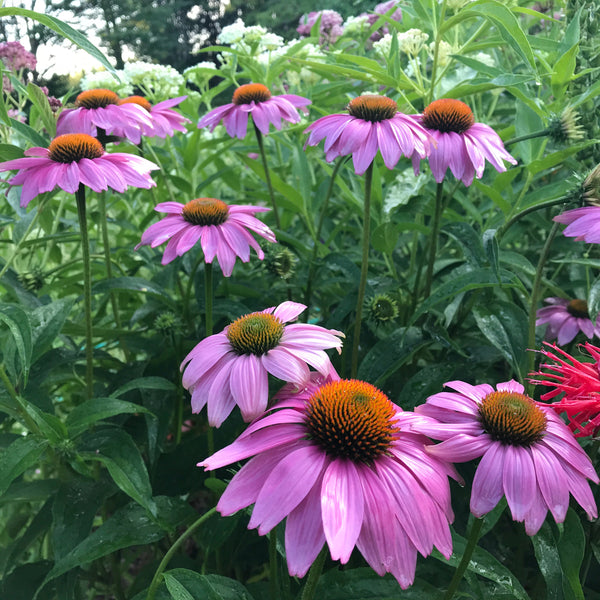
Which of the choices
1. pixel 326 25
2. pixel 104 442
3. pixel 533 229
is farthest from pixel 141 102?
pixel 326 25

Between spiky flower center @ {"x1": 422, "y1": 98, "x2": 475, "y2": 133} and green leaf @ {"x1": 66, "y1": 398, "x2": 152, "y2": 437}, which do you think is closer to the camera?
green leaf @ {"x1": 66, "y1": 398, "x2": 152, "y2": 437}

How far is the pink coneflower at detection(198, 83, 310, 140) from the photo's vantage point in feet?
3.29

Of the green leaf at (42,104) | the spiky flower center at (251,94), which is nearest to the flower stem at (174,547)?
the green leaf at (42,104)

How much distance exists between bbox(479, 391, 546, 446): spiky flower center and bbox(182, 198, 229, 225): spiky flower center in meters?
0.46

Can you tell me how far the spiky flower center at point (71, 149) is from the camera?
2.39 feet

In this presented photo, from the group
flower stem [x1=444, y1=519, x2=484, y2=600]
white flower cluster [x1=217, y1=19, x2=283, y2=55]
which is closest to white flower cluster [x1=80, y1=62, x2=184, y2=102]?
white flower cluster [x1=217, y1=19, x2=283, y2=55]

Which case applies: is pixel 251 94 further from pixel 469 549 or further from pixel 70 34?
pixel 469 549

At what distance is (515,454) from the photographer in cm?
44

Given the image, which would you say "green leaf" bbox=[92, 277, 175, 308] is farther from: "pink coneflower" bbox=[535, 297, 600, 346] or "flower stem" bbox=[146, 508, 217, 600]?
"pink coneflower" bbox=[535, 297, 600, 346]

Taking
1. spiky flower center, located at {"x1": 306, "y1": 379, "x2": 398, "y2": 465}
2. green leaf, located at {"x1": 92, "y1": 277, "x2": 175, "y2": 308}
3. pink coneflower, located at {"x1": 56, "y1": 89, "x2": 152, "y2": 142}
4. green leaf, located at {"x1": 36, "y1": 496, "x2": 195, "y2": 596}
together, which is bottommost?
green leaf, located at {"x1": 36, "y1": 496, "x2": 195, "y2": 596}

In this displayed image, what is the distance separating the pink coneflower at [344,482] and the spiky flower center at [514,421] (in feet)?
0.18

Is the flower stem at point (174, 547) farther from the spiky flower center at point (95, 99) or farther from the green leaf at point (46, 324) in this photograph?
the spiky flower center at point (95, 99)

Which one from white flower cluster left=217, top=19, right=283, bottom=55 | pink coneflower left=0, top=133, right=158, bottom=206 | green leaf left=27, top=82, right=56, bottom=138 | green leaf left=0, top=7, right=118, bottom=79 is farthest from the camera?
white flower cluster left=217, top=19, right=283, bottom=55

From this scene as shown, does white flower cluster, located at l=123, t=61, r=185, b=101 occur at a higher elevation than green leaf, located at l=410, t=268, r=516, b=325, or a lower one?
higher
